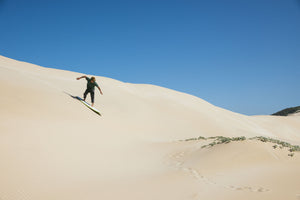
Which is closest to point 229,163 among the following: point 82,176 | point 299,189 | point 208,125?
point 299,189

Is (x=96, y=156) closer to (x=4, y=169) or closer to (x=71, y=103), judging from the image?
(x=4, y=169)

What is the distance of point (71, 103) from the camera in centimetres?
1012

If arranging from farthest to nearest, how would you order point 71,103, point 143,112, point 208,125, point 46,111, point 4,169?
1. point 208,125
2. point 143,112
3. point 71,103
4. point 46,111
5. point 4,169

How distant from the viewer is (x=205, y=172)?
458 cm

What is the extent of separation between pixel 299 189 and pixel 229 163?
6.12 feet

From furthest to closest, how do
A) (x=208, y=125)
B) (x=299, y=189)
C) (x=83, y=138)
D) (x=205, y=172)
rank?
(x=208, y=125), (x=83, y=138), (x=205, y=172), (x=299, y=189)

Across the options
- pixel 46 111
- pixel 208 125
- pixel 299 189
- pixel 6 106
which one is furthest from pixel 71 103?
pixel 208 125

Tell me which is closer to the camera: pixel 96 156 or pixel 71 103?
pixel 96 156

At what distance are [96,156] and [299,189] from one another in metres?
4.66

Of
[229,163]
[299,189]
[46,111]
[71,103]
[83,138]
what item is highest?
[71,103]

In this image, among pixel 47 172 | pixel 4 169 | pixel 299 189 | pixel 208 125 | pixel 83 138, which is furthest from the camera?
pixel 208 125

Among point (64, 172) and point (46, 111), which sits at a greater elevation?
point (46, 111)

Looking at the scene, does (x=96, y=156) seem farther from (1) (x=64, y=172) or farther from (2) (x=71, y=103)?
(2) (x=71, y=103)

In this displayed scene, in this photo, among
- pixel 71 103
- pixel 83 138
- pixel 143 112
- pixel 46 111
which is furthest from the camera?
pixel 143 112
